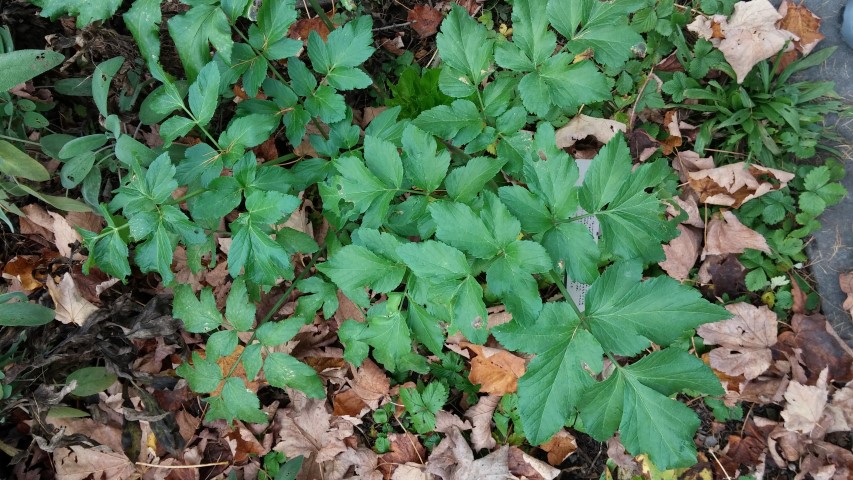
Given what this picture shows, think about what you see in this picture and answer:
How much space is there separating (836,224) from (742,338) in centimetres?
71

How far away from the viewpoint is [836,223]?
2.56 m

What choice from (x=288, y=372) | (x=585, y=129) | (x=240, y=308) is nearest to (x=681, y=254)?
(x=585, y=129)

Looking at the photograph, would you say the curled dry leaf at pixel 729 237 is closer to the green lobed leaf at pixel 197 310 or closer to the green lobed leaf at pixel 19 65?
the green lobed leaf at pixel 197 310

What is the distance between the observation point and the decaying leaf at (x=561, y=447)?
2451 mm

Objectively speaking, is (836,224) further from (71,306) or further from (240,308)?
A: (71,306)

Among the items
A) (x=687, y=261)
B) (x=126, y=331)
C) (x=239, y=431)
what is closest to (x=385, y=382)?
(x=239, y=431)

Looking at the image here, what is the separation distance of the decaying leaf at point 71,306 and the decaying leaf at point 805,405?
3064mm

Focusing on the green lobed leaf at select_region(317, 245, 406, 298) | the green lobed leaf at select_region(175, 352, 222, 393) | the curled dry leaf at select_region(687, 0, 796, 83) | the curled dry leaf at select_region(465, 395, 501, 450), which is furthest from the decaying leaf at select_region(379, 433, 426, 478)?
the curled dry leaf at select_region(687, 0, 796, 83)

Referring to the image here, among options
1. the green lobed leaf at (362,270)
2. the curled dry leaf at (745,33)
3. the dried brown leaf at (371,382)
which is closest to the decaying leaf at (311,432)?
the dried brown leaf at (371,382)

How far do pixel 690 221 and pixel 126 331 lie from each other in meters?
2.57

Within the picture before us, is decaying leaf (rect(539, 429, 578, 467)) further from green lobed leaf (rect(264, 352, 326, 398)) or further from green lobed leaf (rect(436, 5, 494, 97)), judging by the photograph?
green lobed leaf (rect(436, 5, 494, 97))

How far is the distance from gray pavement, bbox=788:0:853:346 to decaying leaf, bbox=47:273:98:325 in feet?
10.8

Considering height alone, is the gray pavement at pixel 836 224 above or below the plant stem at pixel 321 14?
below

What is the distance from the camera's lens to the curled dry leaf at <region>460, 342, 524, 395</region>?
2459 mm
